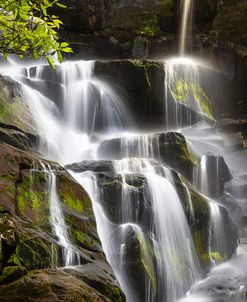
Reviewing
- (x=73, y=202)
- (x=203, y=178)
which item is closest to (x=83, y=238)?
(x=73, y=202)

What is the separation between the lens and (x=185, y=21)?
67.1 feet

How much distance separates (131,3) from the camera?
808 inches

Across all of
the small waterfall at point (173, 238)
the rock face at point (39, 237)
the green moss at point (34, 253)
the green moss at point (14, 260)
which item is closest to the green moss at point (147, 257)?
the small waterfall at point (173, 238)

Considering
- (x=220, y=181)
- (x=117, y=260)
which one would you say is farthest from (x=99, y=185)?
(x=220, y=181)

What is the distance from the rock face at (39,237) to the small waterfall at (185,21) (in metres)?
14.3

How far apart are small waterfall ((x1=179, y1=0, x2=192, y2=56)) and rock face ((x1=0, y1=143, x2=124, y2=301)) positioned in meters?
14.3

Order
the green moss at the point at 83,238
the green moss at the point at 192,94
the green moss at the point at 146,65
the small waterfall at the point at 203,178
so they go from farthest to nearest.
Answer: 1. the green moss at the point at 192,94
2. the green moss at the point at 146,65
3. the small waterfall at the point at 203,178
4. the green moss at the point at 83,238

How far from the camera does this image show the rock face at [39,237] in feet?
15.6

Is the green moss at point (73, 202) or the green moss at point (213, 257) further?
A: the green moss at point (213, 257)

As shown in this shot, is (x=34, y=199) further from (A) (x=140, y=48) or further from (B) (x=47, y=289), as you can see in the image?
(A) (x=140, y=48)

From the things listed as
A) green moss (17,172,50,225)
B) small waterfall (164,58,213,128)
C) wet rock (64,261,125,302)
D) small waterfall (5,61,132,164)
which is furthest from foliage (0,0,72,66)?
small waterfall (164,58,213,128)

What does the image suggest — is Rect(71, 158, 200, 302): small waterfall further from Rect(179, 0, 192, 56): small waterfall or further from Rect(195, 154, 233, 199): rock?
Rect(179, 0, 192, 56): small waterfall

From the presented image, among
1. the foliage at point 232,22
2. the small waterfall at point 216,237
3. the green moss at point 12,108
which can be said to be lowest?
the small waterfall at point 216,237

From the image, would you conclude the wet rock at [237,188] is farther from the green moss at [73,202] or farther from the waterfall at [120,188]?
the green moss at [73,202]
